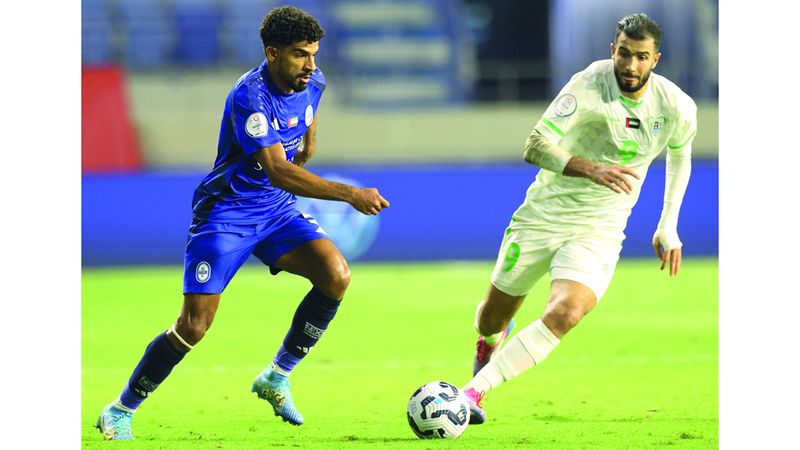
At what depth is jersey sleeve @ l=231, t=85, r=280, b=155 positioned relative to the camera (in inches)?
202

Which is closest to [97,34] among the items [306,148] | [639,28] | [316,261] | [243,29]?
[243,29]

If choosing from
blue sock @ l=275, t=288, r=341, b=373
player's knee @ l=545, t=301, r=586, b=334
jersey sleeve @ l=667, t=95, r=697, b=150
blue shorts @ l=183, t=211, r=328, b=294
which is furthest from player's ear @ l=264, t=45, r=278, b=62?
jersey sleeve @ l=667, t=95, r=697, b=150

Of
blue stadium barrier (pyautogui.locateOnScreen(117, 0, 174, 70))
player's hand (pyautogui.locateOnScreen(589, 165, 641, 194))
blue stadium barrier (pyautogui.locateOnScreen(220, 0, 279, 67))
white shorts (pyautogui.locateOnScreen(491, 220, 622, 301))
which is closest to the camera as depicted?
player's hand (pyautogui.locateOnScreen(589, 165, 641, 194))

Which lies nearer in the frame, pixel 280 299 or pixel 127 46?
pixel 280 299

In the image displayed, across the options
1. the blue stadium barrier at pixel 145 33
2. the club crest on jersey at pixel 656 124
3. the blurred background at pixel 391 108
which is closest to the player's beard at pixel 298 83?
the club crest on jersey at pixel 656 124

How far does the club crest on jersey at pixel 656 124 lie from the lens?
5473mm

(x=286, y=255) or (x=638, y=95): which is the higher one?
(x=638, y=95)

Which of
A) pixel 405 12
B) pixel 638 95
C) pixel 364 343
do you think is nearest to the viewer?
pixel 638 95

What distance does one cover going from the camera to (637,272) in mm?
13414

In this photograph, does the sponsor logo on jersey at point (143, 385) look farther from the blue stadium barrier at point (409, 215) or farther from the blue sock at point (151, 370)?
the blue stadium barrier at point (409, 215)

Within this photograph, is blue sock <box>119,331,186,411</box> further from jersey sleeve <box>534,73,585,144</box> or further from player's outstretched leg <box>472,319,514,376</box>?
jersey sleeve <box>534,73,585,144</box>
